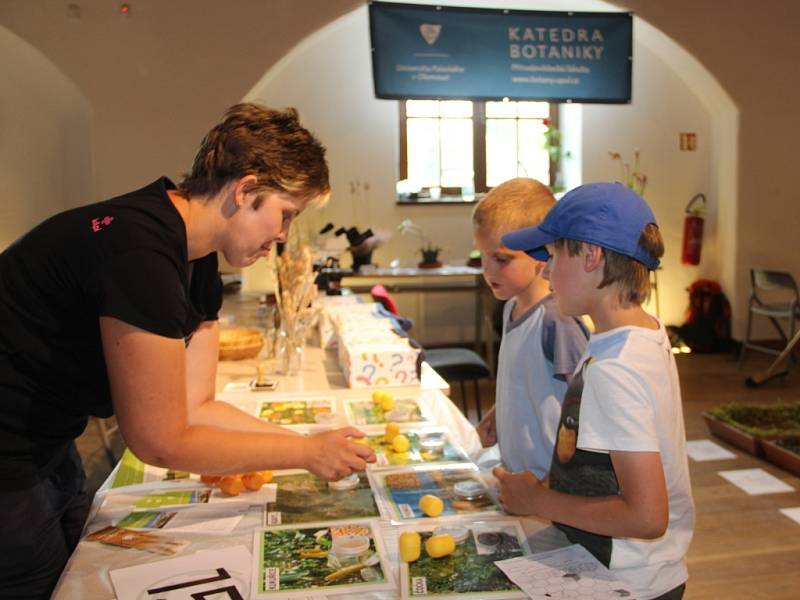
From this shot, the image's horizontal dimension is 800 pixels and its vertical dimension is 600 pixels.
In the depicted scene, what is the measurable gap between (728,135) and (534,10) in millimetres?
2159

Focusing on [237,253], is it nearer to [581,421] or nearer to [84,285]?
[84,285]

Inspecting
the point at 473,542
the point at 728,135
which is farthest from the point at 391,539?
the point at 728,135

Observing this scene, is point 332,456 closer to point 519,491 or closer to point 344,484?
point 344,484

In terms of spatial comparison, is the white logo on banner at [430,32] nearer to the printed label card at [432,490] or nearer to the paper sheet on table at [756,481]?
the paper sheet on table at [756,481]

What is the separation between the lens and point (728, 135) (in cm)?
665

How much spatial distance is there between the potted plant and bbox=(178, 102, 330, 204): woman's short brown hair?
186 inches

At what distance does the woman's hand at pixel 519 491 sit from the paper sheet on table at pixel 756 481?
8.75 ft

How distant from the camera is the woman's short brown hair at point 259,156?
4.08 feet

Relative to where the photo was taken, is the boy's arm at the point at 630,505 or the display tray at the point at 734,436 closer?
the boy's arm at the point at 630,505

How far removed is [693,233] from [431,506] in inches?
250

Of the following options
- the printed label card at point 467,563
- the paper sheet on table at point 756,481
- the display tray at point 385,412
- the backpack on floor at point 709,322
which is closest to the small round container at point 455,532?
the printed label card at point 467,563

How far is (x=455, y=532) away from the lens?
1.21 metres

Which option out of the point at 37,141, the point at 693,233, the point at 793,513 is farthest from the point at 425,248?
the point at 793,513

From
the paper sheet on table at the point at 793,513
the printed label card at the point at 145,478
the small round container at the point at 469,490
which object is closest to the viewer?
the small round container at the point at 469,490
